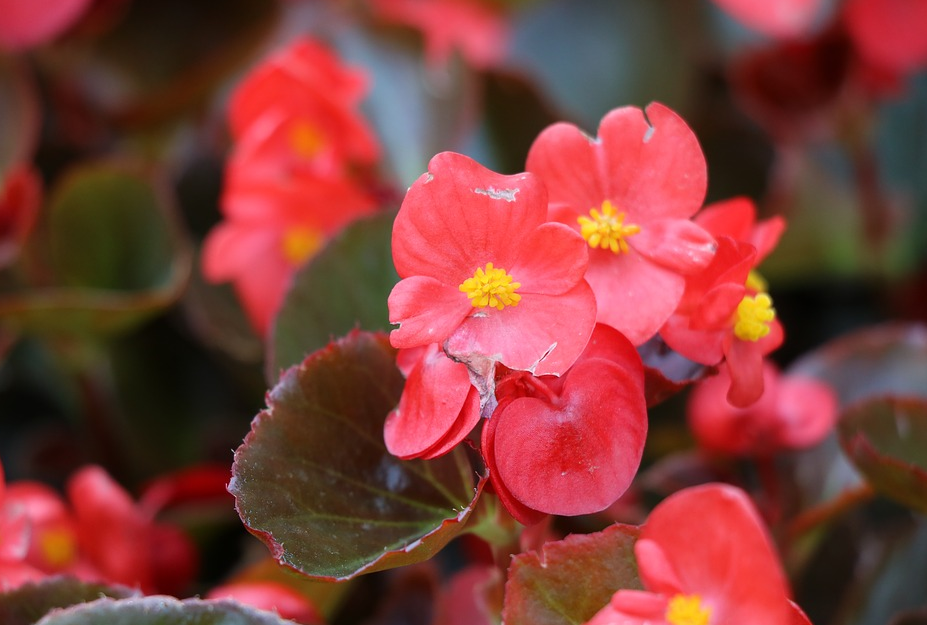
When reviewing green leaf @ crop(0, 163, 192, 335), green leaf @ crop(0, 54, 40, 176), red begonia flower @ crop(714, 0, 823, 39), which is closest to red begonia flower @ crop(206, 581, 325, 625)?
green leaf @ crop(0, 163, 192, 335)

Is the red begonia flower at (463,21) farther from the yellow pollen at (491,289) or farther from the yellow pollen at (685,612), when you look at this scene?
the yellow pollen at (685,612)

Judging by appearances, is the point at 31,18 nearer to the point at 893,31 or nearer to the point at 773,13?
the point at 773,13

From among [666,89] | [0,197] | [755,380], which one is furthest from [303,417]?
[666,89]

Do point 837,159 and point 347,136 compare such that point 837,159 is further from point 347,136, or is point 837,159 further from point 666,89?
point 347,136

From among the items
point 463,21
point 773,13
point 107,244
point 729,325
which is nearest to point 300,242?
point 107,244

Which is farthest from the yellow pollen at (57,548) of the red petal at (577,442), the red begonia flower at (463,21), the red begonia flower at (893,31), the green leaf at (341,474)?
the red begonia flower at (893,31)

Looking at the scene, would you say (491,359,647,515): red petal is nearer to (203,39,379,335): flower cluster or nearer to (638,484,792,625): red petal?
(638,484,792,625): red petal

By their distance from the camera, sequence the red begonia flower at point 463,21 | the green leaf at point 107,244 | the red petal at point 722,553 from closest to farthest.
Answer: the red petal at point 722,553 → the green leaf at point 107,244 → the red begonia flower at point 463,21
